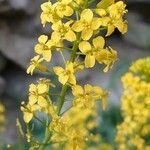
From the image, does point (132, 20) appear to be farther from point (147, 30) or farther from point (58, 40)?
point (58, 40)

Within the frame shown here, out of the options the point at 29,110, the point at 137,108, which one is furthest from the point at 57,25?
the point at 137,108

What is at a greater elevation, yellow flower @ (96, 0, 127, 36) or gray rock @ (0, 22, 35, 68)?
yellow flower @ (96, 0, 127, 36)

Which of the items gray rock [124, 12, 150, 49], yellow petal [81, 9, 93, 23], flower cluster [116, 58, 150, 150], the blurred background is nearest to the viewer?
yellow petal [81, 9, 93, 23]

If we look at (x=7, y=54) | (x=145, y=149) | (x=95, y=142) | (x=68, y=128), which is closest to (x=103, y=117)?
(x=95, y=142)

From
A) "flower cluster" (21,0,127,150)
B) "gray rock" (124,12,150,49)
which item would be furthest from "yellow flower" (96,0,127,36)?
"gray rock" (124,12,150,49)

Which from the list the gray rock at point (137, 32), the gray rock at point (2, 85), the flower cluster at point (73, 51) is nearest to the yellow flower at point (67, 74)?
the flower cluster at point (73, 51)

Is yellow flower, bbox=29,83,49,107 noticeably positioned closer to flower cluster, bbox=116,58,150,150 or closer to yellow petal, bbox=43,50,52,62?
yellow petal, bbox=43,50,52,62

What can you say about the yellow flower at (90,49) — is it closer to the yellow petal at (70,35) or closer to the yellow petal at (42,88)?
the yellow petal at (70,35)
